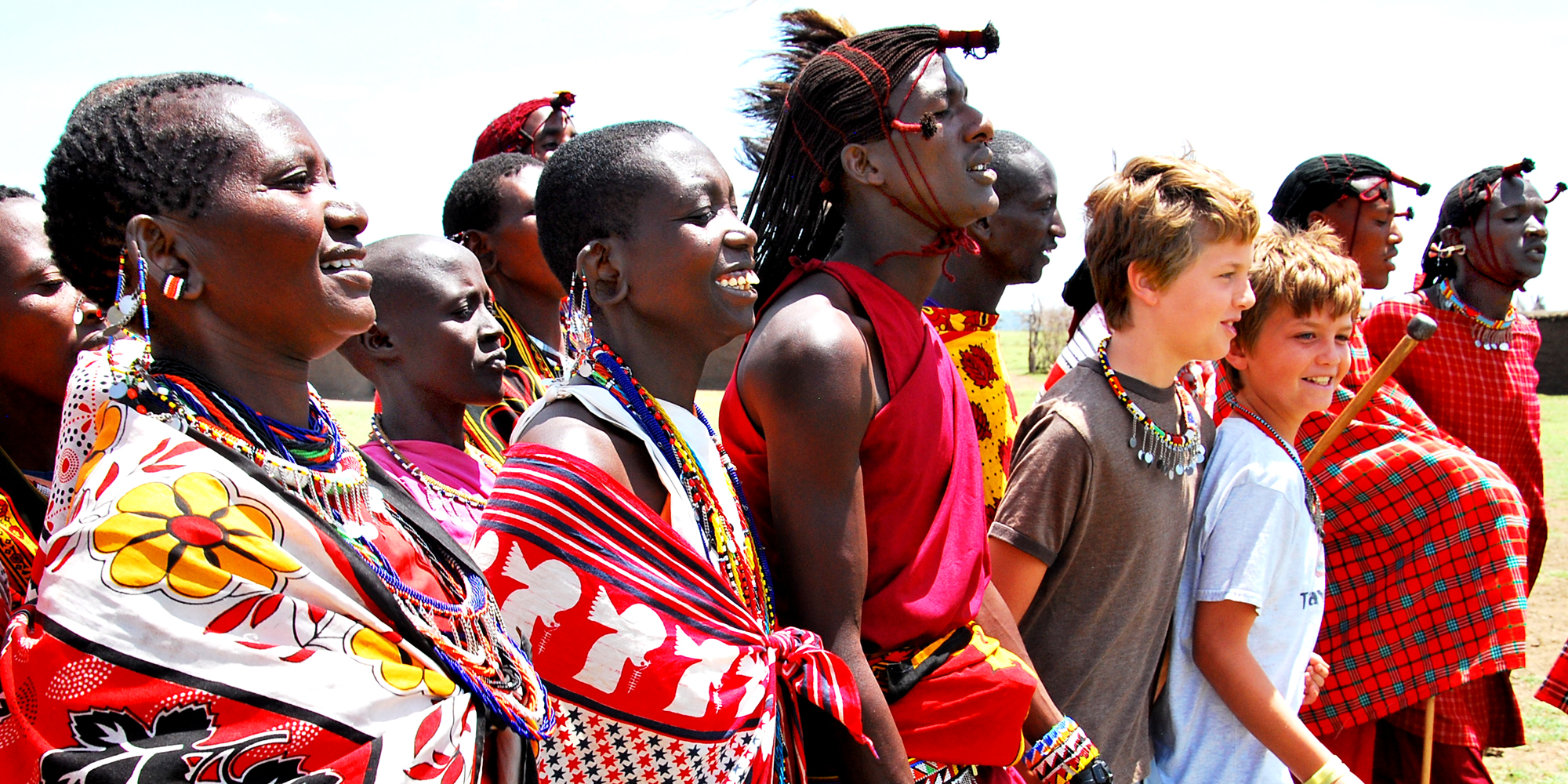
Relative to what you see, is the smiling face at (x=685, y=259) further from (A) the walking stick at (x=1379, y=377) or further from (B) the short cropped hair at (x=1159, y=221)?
(A) the walking stick at (x=1379, y=377)

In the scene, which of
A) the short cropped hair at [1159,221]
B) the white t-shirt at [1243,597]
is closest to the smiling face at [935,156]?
the short cropped hair at [1159,221]

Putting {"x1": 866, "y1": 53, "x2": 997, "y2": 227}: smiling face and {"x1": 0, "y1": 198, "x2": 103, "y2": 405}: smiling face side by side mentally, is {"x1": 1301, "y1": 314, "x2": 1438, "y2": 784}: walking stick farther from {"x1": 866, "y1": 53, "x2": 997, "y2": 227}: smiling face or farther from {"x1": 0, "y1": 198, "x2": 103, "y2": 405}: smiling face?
{"x1": 0, "y1": 198, "x2": 103, "y2": 405}: smiling face

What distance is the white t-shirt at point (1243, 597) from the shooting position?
268 centimetres

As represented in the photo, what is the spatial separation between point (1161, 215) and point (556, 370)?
1.78 metres

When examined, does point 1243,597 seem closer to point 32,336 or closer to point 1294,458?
point 1294,458

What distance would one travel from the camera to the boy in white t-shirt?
262cm

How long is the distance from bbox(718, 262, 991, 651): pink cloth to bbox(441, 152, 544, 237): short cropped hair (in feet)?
5.08

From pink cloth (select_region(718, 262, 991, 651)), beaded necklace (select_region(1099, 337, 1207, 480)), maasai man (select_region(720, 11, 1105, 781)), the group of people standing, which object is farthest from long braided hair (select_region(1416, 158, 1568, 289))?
pink cloth (select_region(718, 262, 991, 651))

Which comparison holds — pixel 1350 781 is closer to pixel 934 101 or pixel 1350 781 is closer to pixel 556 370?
pixel 934 101

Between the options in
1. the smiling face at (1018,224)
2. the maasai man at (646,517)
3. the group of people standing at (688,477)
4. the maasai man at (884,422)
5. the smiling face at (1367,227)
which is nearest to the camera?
the group of people standing at (688,477)

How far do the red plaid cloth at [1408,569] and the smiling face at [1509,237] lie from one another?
1351 millimetres

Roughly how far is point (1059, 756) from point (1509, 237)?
4046 mm

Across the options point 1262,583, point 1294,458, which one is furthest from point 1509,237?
point 1262,583

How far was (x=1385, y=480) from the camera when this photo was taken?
401 cm
